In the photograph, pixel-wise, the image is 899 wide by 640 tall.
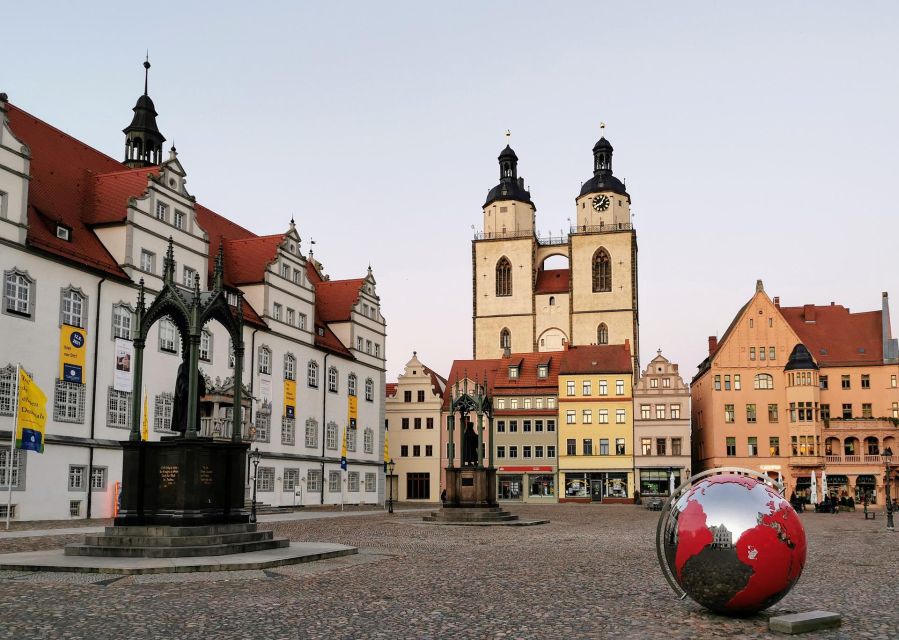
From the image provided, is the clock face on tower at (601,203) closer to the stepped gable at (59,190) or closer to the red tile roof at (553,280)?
the red tile roof at (553,280)

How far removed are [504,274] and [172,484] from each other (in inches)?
3493

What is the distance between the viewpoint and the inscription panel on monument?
17.8 metres

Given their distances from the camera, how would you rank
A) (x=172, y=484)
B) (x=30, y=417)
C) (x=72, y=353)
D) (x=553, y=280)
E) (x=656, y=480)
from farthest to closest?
(x=553, y=280), (x=656, y=480), (x=72, y=353), (x=30, y=417), (x=172, y=484)

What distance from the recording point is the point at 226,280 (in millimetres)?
52812

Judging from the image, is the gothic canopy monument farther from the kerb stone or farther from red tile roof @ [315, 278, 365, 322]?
red tile roof @ [315, 278, 365, 322]

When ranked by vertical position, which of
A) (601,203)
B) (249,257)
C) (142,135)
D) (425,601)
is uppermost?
(601,203)

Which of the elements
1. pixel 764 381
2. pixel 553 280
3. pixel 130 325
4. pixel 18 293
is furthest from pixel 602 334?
pixel 18 293

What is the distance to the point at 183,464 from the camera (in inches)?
701

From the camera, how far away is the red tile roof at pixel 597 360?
78125 millimetres

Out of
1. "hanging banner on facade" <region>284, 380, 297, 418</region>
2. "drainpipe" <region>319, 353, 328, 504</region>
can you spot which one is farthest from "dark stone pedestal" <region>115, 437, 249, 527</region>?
"drainpipe" <region>319, 353, 328, 504</region>

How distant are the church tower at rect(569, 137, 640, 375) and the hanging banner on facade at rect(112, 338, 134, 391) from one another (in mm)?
65546

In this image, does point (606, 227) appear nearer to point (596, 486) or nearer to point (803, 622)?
point (596, 486)

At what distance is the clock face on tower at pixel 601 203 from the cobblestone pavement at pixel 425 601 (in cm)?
8605

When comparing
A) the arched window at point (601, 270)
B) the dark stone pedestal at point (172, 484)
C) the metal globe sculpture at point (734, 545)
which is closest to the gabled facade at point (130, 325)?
the dark stone pedestal at point (172, 484)
